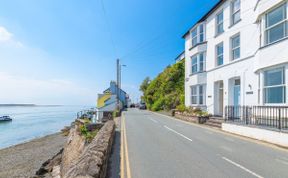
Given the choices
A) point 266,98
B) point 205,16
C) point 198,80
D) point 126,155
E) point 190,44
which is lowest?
point 126,155

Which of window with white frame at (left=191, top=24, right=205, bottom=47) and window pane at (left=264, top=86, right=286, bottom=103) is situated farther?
window with white frame at (left=191, top=24, right=205, bottom=47)

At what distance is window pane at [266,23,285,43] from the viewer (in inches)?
475

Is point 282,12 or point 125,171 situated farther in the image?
point 282,12

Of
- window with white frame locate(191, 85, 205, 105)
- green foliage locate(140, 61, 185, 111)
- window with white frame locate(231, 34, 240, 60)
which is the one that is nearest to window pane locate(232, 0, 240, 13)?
window with white frame locate(231, 34, 240, 60)

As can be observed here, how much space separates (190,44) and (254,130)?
16403 millimetres

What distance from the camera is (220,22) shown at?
20375 millimetres

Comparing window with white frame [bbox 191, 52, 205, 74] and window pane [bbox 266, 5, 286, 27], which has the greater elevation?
window pane [bbox 266, 5, 286, 27]

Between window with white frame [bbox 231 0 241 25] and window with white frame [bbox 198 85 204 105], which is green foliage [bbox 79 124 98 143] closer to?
window with white frame [bbox 198 85 204 105]

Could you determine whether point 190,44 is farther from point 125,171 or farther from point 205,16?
point 125,171

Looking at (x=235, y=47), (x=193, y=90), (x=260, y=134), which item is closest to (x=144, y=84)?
(x=193, y=90)

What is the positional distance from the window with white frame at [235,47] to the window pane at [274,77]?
4.60m

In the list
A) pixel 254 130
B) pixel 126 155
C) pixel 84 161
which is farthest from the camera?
pixel 254 130

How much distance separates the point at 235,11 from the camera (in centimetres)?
1808

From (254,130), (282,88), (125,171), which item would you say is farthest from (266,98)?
(125,171)
